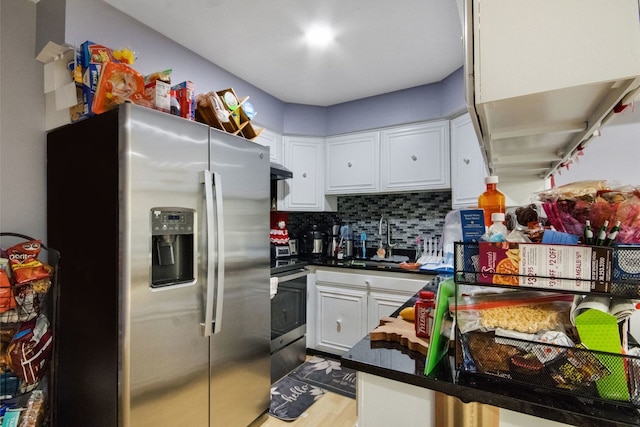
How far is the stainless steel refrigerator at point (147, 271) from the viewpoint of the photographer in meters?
1.26

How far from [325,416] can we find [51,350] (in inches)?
61.6

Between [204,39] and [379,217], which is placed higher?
[204,39]

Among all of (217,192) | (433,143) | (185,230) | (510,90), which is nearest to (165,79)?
(217,192)

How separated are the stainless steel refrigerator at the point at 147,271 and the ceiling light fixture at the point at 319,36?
2.93 ft

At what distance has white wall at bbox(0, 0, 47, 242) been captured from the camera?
1530mm

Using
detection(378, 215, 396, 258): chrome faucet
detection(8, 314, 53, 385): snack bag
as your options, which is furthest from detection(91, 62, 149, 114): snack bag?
detection(378, 215, 396, 258): chrome faucet

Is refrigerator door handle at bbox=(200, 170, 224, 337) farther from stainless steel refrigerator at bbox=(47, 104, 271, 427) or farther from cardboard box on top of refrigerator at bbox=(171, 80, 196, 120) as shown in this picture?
cardboard box on top of refrigerator at bbox=(171, 80, 196, 120)

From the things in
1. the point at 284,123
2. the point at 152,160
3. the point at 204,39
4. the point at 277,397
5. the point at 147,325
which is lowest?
the point at 277,397

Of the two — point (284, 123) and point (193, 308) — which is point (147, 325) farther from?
point (284, 123)

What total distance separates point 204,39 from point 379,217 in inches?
86.4

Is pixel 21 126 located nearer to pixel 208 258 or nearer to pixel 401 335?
pixel 208 258

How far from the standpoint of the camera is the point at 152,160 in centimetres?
133

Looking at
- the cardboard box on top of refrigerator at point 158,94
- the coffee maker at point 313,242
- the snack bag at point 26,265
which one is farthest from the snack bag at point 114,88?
the coffee maker at point 313,242

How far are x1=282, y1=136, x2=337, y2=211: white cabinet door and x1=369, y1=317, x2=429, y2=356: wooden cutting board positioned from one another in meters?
2.12
